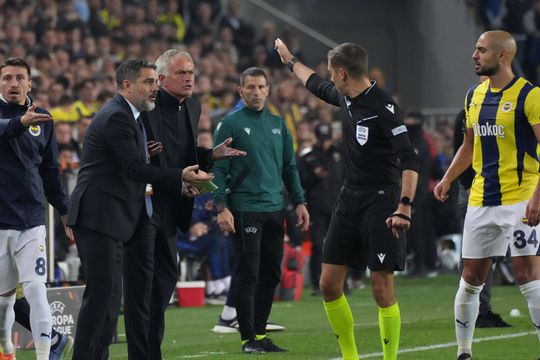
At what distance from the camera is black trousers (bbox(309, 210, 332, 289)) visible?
17297 mm

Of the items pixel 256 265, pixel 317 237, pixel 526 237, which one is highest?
pixel 526 237

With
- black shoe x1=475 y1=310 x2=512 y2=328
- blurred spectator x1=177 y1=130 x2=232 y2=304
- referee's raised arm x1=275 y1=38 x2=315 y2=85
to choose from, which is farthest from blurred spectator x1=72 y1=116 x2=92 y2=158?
referee's raised arm x1=275 y1=38 x2=315 y2=85

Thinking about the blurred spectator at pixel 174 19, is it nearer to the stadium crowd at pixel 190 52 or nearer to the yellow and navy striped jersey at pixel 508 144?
the stadium crowd at pixel 190 52

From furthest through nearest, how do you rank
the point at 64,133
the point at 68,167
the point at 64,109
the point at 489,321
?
the point at 64,109 → the point at 64,133 → the point at 68,167 → the point at 489,321

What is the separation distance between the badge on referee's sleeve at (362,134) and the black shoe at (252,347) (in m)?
2.50

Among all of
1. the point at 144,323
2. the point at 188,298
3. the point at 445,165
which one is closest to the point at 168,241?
the point at 144,323

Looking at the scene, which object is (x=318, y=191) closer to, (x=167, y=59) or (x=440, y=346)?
→ (x=440, y=346)

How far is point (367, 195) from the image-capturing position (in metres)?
9.07

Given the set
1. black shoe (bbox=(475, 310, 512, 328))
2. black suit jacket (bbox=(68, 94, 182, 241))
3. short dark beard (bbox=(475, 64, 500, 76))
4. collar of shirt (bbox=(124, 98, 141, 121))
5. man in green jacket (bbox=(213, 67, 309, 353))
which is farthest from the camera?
black shoe (bbox=(475, 310, 512, 328))

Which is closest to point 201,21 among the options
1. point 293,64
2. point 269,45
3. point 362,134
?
point 269,45

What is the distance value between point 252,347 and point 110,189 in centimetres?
290

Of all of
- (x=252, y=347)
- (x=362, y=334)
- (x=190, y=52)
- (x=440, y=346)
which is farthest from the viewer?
(x=190, y=52)

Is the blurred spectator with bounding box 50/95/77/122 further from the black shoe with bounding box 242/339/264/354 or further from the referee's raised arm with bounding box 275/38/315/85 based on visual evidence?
the referee's raised arm with bounding box 275/38/315/85

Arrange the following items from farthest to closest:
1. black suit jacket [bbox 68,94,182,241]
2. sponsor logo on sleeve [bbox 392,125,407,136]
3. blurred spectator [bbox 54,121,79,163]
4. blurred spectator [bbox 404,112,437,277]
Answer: blurred spectator [bbox 404,112,437,277] < blurred spectator [bbox 54,121,79,163] < sponsor logo on sleeve [bbox 392,125,407,136] < black suit jacket [bbox 68,94,182,241]
